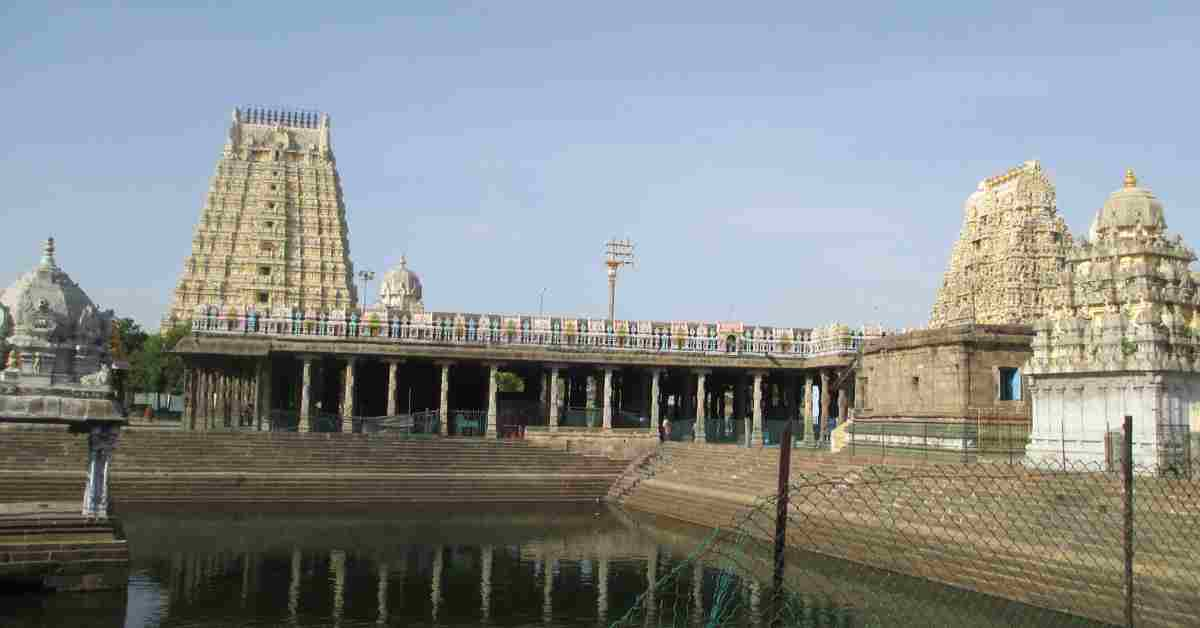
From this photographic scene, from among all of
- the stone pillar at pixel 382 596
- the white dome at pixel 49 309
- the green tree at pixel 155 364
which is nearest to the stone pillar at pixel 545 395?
the stone pillar at pixel 382 596

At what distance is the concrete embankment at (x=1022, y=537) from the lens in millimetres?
14359

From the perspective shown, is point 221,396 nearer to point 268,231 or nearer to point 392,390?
point 392,390

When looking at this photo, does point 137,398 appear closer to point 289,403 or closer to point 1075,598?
point 289,403

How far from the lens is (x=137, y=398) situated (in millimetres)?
69125

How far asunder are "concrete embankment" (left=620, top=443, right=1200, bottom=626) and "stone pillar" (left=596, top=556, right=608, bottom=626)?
2.60 m

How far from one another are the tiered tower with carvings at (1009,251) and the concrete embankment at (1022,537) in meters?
27.5

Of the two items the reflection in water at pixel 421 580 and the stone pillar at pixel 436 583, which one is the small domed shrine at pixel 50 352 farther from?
the stone pillar at pixel 436 583

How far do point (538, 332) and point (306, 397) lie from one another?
878 cm

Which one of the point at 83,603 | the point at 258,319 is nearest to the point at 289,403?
the point at 258,319

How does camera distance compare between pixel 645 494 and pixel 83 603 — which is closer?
pixel 83 603

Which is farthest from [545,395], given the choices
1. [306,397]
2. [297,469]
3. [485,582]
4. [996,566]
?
[996,566]

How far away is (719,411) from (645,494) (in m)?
23.4

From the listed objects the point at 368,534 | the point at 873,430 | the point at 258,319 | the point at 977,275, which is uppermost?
the point at 977,275

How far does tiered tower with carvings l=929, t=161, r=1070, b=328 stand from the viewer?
48.6 meters
